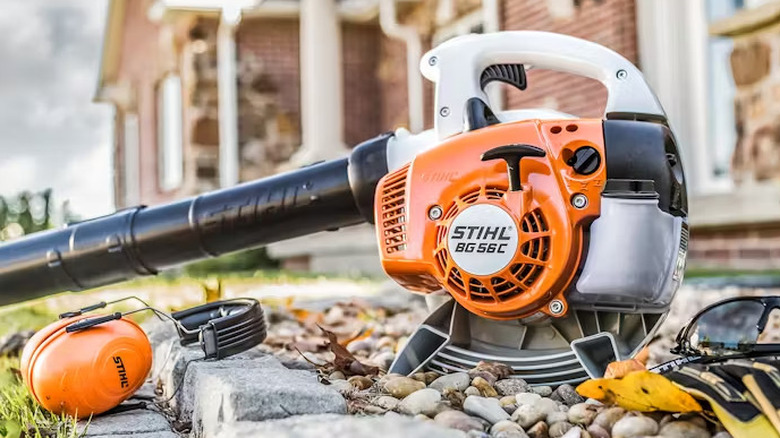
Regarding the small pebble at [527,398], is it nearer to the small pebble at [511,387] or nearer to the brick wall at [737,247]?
the small pebble at [511,387]

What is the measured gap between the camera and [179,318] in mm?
2561

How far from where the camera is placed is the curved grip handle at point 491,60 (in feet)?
7.39

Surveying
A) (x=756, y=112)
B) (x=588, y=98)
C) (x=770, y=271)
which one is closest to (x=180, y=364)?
(x=770, y=271)

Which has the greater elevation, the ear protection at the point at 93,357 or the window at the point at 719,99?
the window at the point at 719,99

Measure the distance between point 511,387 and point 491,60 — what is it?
817 millimetres

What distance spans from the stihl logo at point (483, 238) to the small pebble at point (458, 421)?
40cm

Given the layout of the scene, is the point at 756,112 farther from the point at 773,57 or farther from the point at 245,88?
the point at 245,88

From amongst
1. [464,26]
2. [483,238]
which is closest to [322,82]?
[464,26]

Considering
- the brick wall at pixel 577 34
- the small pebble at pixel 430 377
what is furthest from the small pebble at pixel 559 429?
the brick wall at pixel 577 34

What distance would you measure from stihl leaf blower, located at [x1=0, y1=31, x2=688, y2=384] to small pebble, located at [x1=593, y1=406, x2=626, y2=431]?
1.01ft

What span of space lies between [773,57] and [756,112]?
0.32m

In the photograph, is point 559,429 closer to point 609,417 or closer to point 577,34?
point 609,417

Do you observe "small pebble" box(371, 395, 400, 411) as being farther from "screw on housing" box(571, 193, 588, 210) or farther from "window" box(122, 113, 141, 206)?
"window" box(122, 113, 141, 206)

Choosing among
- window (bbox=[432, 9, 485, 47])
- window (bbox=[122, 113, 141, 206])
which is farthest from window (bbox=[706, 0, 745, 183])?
window (bbox=[122, 113, 141, 206])
